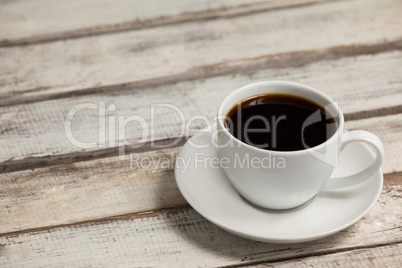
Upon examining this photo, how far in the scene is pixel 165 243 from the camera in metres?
0.74

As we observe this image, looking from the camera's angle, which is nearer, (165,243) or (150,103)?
(165,243)

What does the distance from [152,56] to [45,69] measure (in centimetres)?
23

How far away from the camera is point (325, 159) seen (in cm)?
70

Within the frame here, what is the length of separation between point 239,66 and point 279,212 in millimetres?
464

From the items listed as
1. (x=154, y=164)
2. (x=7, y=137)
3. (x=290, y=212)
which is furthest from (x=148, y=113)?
(x=290, y=212)

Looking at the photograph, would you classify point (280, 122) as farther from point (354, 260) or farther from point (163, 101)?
point (163, 101)

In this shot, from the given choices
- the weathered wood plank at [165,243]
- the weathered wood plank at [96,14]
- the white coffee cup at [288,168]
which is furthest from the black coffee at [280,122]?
the weathered wood plank at [96,14]

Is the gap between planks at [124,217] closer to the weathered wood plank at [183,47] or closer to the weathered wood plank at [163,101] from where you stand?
the weathered wood plank at [163,101]

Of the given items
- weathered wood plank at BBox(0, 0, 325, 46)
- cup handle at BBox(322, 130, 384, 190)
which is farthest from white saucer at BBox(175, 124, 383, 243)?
weathered wood plank at BBox(0, 0, 325, 46)

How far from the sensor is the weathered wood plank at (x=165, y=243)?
722mm

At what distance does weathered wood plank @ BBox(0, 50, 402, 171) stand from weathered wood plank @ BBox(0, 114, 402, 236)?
4 centimetres

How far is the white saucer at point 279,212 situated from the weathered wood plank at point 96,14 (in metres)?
0.57

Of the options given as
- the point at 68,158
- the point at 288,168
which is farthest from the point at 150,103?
the point at 288,168

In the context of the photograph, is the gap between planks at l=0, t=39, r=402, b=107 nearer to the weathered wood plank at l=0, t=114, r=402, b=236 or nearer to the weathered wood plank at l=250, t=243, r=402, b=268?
the weathered wood plank at l=0, t=114, r=402, b=236
